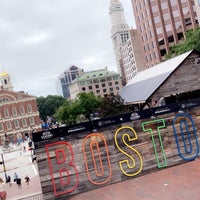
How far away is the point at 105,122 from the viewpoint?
14727mm

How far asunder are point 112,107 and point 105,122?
11349 millimetres

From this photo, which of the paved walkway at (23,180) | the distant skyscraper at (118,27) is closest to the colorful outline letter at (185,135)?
the paved walkway at (23,180)

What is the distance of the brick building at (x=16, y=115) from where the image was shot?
7412 centimetres

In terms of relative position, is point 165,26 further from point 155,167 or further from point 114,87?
point 155,167

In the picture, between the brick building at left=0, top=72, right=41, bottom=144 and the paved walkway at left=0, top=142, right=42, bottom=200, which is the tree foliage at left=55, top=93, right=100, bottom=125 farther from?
the brick building at left=0, top=72, right=41, bottom=144

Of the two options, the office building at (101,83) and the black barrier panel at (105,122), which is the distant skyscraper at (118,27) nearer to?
the office building at (101,83)

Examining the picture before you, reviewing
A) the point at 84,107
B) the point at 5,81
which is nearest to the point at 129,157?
the point at 84,107

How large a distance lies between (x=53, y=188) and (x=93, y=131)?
3.42m

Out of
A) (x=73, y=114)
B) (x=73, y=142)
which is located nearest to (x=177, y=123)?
(x=73, y=142)

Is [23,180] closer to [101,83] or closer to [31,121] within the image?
[31,121]

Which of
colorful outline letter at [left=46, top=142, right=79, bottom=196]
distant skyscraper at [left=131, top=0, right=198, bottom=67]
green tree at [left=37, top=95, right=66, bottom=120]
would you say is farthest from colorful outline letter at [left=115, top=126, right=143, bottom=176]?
green tree at [left=37, top=95, right=66, bottom=120]

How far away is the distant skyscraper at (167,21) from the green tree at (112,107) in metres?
44.6

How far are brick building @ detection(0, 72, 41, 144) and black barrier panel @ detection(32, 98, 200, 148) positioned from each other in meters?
62.4

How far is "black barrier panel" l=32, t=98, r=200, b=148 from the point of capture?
1368 cm
